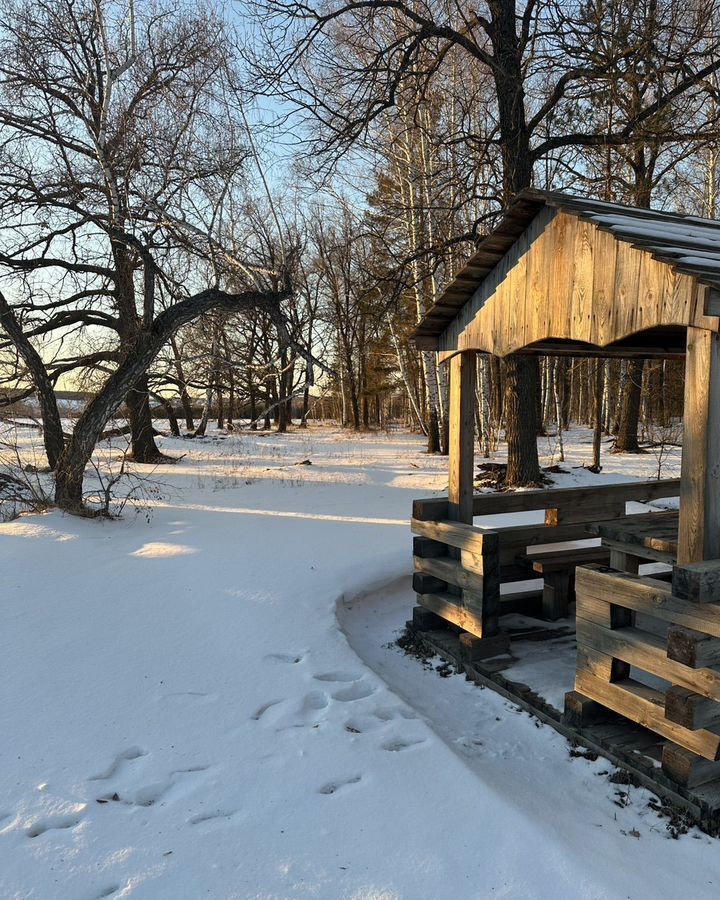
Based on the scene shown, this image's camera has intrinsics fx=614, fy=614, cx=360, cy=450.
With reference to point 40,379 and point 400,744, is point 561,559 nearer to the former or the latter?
point 400,744

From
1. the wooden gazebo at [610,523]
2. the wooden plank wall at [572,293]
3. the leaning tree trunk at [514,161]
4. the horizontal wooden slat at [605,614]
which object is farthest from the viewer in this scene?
the leaning tree trunk at [514,161]

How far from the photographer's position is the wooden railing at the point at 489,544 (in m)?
4.65

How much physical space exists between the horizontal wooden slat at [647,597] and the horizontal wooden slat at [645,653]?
17 centimetres

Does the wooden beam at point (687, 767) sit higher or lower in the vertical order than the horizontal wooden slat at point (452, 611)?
lower

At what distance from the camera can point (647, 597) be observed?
10.8 ft

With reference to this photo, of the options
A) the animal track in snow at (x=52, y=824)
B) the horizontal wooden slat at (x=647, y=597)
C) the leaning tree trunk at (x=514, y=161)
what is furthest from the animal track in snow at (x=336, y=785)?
the leaning tree trunk at (x=514, y=161)

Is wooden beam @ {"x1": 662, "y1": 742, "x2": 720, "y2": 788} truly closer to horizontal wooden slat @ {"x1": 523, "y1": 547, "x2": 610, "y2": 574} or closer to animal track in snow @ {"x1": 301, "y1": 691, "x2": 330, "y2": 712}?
animal track in snow @ {"x1": 301, "y1": 691, "x2": 330, "y2": 712}

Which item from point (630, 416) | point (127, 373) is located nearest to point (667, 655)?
point (127, 373)

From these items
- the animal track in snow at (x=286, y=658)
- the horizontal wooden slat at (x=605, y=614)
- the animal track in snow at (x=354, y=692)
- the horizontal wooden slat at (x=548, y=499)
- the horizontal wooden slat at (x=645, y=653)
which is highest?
the horizontal wooden slat at (x=548, y=499)

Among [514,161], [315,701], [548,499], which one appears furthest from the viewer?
[514,161]

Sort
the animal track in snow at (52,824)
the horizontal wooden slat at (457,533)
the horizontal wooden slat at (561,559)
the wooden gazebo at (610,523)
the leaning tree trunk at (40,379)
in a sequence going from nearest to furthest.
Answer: the animal track in snow at (52,824) → the wooden gazebo at (610,523) → the horizontal wooden slat at (457,533) → the horizontal wooden slat at (561,559) → the leaning tree trunk at (40,379)

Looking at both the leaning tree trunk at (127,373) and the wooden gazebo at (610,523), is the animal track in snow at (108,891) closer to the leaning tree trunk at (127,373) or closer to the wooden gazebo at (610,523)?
the wooden gazebo at (610,523)

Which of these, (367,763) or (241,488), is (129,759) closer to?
(367,763)

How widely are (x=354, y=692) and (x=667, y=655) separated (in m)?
1.93
